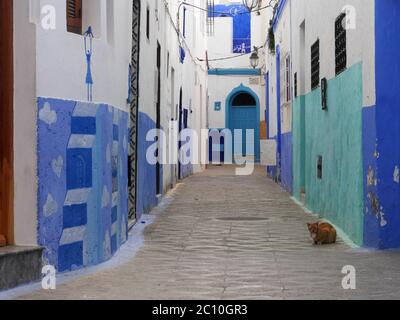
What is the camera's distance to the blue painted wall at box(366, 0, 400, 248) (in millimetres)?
8352

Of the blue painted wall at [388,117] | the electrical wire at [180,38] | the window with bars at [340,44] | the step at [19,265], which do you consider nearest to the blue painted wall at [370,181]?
the blue painted wall at [388,117]

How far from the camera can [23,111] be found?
7117 mm

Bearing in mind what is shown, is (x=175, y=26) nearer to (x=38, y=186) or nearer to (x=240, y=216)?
(x=240, y=216)

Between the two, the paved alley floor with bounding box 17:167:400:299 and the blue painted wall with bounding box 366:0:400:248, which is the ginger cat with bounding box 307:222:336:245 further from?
the blue painted wall with bounding box 366:0:400:248

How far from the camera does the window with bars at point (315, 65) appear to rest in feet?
42.2

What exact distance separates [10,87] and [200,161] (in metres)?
22.9

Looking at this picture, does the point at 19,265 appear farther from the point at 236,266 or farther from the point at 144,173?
the point at 144,173

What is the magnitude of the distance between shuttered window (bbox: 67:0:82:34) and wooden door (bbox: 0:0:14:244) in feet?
3.23

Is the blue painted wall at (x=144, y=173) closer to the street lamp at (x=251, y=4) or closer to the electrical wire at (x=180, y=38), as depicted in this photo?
the electrical wire at (x=180, y=38)

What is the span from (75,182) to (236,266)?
75.0 inches

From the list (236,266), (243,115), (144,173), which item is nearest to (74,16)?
(236,266)

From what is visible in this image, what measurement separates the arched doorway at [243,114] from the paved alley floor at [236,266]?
22.5 metres

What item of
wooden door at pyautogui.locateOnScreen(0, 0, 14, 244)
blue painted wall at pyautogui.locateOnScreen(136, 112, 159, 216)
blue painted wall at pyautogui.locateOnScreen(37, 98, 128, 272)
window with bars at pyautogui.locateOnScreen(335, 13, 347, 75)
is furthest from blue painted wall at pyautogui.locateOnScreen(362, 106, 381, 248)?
blue painted wall at pyautogui.locateOnScreen(136, 112, 159, 216)

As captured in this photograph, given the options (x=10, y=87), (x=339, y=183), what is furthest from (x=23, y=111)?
(x=339, y=183)
